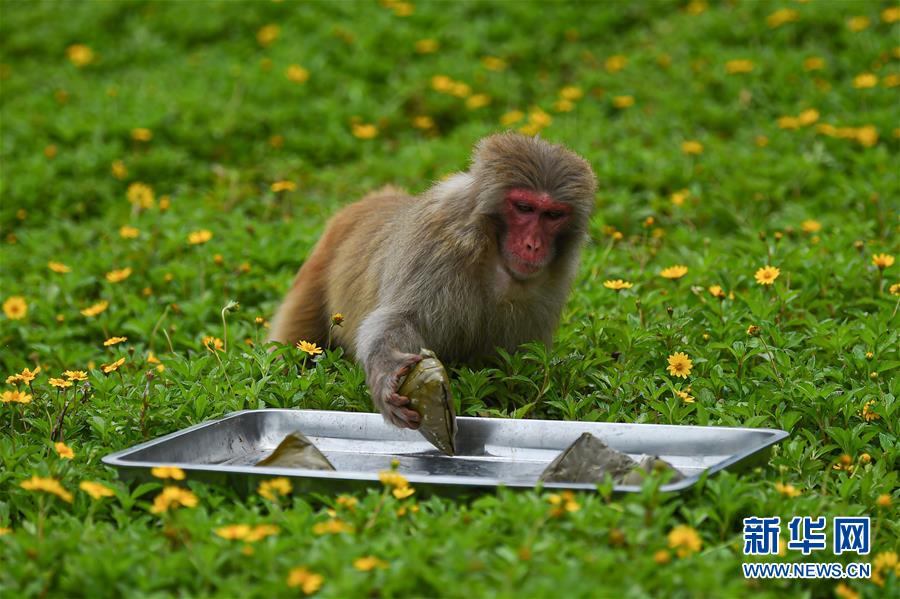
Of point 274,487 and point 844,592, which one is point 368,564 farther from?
point 844,592

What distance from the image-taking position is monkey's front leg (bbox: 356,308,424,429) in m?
4.19

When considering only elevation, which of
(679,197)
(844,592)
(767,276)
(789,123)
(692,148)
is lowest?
(844,592)

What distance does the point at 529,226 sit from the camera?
15.4 ft

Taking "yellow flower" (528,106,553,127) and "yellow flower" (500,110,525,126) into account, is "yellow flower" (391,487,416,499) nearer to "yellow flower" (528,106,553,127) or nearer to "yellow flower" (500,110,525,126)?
"yellow flower" (528,106,553,127)

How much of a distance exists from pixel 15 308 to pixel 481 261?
2.59 meters

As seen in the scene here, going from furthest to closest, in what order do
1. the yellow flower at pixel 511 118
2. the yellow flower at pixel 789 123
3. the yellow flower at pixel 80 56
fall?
the yellow flower at pixel 80 56 < the yellow flower at pixel 511 118 < the yellow flower at pixel 789 123

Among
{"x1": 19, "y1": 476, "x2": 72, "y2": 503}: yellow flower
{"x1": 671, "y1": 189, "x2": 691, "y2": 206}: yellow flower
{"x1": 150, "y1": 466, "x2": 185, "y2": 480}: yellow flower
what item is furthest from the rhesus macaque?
A: {"x1": 671, "y1": 189, "x2": 691, "y2": 206}: yellow flower

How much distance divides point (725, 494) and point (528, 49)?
781 centimetres

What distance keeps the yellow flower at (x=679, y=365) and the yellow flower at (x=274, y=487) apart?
6.34 feet

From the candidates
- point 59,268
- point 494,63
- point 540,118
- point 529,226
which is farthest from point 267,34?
point 529,226

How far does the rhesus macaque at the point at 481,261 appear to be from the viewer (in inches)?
183

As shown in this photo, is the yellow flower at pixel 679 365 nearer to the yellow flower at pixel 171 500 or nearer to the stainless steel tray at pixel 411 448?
the stainless steel tray at pixel 411 448

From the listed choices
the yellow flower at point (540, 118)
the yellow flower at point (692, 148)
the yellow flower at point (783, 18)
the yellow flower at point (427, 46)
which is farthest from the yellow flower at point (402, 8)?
the yellow flower at point (692, 148)

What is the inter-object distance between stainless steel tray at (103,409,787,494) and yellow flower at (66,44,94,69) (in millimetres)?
7759
